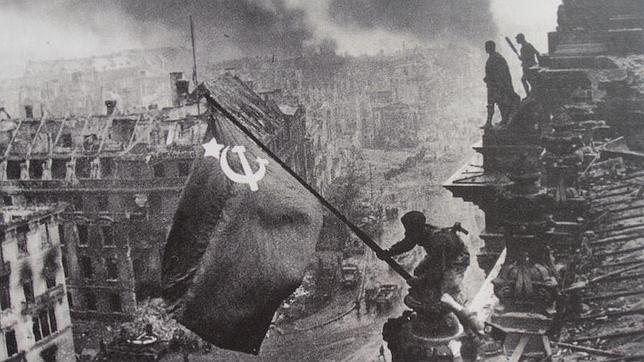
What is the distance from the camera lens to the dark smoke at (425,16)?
54.5ft

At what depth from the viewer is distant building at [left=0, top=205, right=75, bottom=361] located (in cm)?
2319

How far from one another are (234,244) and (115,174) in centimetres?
2589

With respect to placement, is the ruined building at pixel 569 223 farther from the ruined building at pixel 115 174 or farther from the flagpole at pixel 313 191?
the ruined building at pixel 115 174

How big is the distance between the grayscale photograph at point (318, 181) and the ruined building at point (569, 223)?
29mm

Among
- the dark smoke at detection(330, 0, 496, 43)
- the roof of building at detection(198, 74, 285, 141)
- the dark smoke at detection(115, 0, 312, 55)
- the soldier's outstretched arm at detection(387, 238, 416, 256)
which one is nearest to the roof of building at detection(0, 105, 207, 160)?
the roof of building at detection(198, 74, 285, 141)

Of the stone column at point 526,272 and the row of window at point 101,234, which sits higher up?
the stone column at point 526,272

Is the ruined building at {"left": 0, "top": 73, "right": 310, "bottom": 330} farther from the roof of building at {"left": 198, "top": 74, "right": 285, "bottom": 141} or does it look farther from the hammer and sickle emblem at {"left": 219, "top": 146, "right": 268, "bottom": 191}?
the hammer and sickle emblem at {"left": 219, "top": 146, "right": 268, "bottom": 191}

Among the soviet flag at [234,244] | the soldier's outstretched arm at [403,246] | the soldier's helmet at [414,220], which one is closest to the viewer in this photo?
the soldier's helmet at [414,220]

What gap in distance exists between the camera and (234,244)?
627cm

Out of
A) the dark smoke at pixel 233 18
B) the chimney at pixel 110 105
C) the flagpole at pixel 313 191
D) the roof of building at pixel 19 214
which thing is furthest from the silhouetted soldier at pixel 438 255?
the chimney at pixel 110 105

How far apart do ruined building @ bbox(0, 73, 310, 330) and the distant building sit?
4.64 metres

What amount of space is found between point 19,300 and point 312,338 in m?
10.6

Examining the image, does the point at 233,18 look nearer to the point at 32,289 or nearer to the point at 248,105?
the point at 248,105

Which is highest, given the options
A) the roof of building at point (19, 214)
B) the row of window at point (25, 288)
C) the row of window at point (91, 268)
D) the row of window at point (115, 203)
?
the roof of building at point (19, 214)
